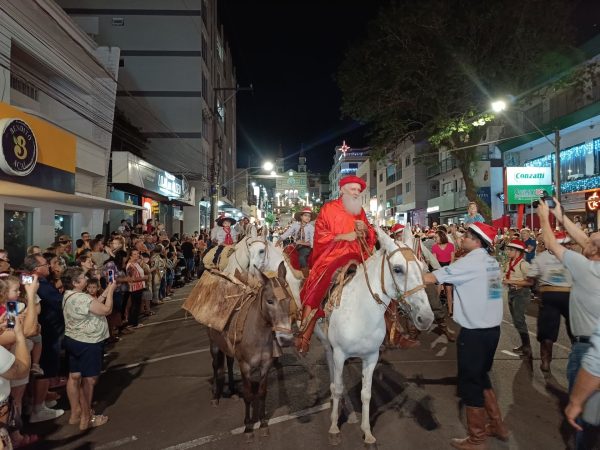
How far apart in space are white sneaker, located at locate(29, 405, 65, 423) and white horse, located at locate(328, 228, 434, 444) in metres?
3.59

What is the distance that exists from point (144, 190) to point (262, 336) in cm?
1950

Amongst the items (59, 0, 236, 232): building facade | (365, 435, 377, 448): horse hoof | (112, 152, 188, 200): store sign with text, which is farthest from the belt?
(59, 0, 236, 232): building facade

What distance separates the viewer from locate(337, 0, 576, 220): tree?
2066 cm

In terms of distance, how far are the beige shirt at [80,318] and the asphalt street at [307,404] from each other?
1114 millimetres

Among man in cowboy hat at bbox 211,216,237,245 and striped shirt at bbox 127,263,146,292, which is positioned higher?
man in cowboy hat at bbox 211,216,237,245

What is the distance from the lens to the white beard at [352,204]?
19.0 ft

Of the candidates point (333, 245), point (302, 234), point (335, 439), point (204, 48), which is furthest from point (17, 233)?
point (204, 48)

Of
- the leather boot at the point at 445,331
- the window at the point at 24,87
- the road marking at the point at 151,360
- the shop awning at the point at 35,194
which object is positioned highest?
the window at the point at 24,87

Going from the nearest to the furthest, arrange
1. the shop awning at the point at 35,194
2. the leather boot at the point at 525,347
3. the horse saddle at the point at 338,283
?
the horse saddle at the point at 338,283 < the leather boot at the point at 525,347 < the shop awning at the point at 35,194

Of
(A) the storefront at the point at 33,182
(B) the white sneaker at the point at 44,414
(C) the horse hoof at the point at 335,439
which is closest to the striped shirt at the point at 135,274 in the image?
(A) the storefront at the point at 33,182

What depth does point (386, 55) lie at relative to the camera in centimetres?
2281

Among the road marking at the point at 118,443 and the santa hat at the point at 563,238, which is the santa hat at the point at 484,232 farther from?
the road marking at the point at 118,443

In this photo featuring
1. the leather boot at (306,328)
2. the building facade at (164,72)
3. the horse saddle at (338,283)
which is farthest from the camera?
the building facade at (164,72)

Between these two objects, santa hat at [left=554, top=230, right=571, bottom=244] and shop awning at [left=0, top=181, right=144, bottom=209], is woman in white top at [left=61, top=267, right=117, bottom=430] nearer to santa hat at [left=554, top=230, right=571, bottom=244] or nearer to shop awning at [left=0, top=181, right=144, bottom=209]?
shop awning at [left=0, top=181, right=144, bottom=209]
